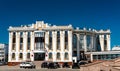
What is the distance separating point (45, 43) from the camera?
95.8m

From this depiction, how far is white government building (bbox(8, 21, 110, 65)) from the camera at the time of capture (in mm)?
94688

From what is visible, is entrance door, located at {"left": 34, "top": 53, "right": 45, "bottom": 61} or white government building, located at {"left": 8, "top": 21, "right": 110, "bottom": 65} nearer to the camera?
white government building, located at {"left": 8, "top": 21, "right": 110, "bottom": 65}

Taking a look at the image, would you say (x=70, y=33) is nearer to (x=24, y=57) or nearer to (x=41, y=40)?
(x=41, y=40)

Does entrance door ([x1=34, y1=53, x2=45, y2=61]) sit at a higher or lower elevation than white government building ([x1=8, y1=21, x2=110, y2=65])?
lower

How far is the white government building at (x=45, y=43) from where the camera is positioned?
94.7 m

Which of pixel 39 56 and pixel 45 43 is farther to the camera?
pixel 39 56

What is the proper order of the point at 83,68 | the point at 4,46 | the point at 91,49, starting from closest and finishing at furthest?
the point at 83,68
the point at 91,49
the point at 4,46

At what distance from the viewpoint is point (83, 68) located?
123 ft

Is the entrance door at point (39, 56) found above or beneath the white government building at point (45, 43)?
beneath

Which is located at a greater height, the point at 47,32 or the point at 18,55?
the point at 47,32

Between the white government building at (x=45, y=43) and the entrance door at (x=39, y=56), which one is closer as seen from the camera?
the white government building at (x=45, y=43)

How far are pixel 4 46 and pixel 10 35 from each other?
A: 65.7 m

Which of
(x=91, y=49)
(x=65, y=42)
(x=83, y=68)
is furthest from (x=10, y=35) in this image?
(x=83, y=68)

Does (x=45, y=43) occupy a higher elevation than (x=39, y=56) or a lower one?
higher
